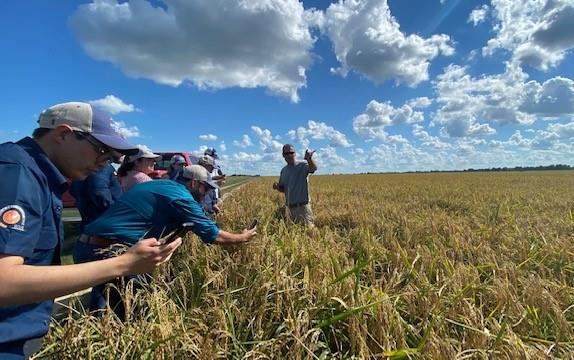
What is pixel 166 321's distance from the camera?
2299mm

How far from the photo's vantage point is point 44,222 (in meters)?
1.53

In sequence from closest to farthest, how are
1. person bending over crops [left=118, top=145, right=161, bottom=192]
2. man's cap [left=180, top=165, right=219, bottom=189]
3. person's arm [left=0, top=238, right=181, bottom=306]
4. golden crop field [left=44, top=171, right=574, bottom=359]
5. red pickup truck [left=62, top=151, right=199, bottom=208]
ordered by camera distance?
person's arm [left=0, top=238, right=181, bottom=306]
golden crop field [left=44, top=171, right=574, bottom=359]
man's cap [left=180, top=165, right=219, bottom=189]
person bending over crops [left=118, top=145, right=161, bottom=192]
red pickup truck [left=62, top=151, right=199, bottom=208]

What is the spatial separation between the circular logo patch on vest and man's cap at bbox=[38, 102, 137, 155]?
0.48m

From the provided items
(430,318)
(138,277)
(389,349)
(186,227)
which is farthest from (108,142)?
(430,318)

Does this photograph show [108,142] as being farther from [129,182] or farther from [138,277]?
[129,182]

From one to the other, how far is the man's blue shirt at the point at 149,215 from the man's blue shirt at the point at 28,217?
4.52 ft

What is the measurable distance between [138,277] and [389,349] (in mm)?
2172

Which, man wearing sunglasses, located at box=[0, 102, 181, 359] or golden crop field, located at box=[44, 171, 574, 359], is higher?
man wearing sunglasses, located at box=[0, 102, 181, 359]

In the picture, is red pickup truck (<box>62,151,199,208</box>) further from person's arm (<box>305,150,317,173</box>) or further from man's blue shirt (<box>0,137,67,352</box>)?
man's blue shirt (<box>0,137,67,352</box>)

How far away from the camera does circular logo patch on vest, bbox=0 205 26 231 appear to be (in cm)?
124

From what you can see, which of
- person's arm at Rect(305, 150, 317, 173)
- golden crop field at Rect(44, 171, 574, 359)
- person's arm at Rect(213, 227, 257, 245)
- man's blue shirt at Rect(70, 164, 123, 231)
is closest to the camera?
golden crop field at Rect(44, 171, 574, 359)

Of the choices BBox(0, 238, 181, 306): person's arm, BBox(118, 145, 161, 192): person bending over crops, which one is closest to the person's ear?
BBox(0, 238, 181, 306): person's arm

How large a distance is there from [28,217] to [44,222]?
0.22m

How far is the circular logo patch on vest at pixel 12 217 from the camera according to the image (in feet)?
4.06
